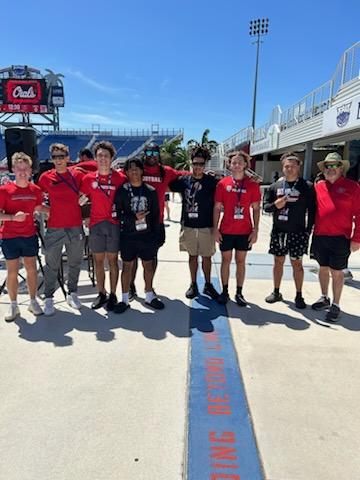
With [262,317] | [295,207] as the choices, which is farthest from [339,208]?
[262,317]

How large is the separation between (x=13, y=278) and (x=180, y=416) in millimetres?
2286

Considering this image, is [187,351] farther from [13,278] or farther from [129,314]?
[13,278]

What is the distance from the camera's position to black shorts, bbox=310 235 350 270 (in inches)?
141

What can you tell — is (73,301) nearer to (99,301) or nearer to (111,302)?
(99,301)

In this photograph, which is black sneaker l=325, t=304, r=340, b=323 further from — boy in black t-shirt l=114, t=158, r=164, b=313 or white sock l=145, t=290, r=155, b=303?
white sock l=145, t=290, r=155, b=303

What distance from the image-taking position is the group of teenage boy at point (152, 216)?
3494 mm

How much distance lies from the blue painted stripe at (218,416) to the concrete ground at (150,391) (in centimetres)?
A: 6

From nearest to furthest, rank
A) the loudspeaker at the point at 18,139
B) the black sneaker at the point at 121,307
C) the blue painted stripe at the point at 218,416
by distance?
the blue painted stripe at the point at 218,416, the black sneaker at the point at 121,307, the loudspeaker at the point at 18,139

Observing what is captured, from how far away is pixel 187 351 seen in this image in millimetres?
2939

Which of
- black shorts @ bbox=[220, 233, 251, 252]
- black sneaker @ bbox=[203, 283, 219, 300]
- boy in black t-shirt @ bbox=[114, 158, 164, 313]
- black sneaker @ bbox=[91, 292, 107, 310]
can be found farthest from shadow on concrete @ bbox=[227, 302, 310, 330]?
black sneaker @ bbox=[91, 292, 107, 310]

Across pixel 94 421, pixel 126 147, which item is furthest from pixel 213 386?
pixel 126 147

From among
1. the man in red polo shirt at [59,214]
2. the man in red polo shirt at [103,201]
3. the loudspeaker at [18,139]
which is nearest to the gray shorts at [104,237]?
the man in red polo shirt at [103,201]

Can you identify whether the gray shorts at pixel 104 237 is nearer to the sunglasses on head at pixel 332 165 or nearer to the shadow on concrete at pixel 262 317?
the shadow on concrete at pixel 262 317

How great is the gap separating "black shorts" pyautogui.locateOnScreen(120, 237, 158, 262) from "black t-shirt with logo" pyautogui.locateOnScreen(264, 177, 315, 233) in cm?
140
